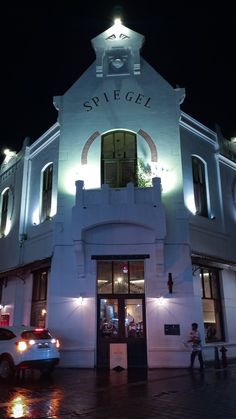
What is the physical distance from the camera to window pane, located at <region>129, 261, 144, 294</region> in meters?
15.6

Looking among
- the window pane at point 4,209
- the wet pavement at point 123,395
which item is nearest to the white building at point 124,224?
the window pane at point 4,209

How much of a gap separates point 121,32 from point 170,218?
376 inches

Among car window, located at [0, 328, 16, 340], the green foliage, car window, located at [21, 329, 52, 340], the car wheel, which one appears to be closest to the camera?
the car wheel

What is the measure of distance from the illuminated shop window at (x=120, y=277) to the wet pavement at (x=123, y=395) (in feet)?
10.5

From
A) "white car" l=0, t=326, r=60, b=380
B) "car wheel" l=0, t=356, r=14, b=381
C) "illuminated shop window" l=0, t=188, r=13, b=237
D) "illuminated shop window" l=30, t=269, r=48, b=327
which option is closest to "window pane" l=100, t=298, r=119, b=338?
"white car" l=0, t=326, r=60, b=380

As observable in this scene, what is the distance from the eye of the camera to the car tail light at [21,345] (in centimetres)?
1231

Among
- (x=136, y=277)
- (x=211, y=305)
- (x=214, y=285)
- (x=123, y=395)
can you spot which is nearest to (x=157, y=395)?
(x=123, y=395)

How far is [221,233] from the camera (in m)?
18.4

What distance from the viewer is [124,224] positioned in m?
15.9

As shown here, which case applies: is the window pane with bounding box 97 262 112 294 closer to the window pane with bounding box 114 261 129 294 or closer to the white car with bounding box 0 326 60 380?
the window pane with bounding box 114 261 129 294

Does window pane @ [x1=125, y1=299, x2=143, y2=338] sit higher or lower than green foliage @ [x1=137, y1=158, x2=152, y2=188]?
lower

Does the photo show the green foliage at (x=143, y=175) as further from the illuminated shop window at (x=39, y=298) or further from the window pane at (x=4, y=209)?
the window pane at (x=4, y=209)

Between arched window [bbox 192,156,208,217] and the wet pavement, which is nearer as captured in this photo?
the wet pavement

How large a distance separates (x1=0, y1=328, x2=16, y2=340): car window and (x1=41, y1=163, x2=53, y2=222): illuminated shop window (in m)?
6.40
